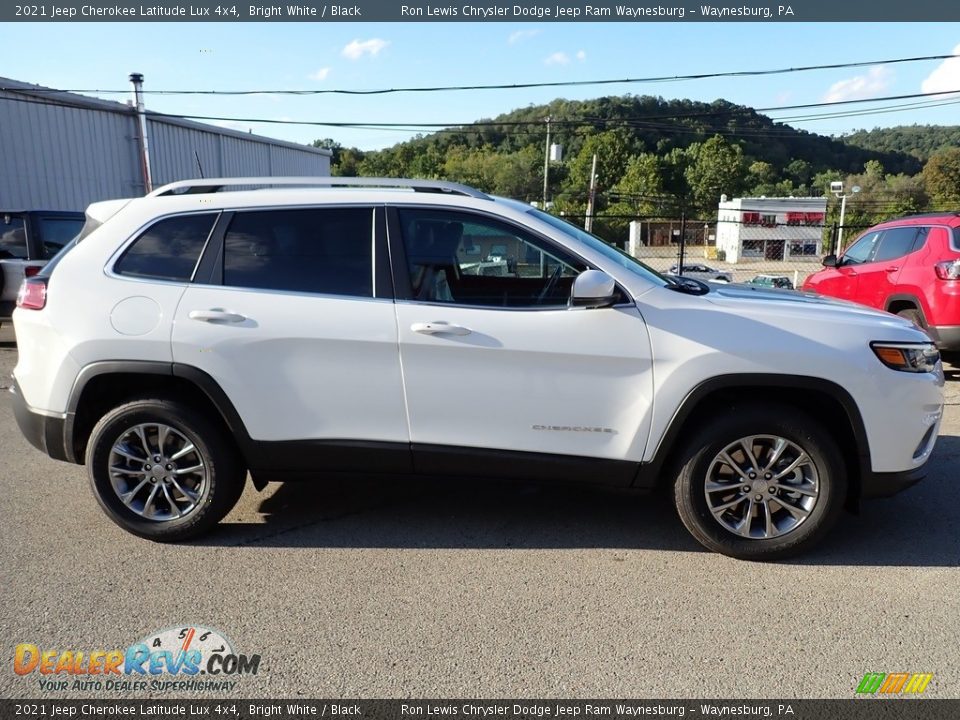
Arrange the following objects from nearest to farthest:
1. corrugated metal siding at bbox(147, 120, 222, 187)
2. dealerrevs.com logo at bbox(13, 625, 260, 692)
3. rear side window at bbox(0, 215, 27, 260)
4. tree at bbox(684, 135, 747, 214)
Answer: dealerrevs.com logo at bbox(13, 625, 260, 692), rear side window at bbox(0, 215, 27, 260), corrugated metal siding at bbox(147, 120, 222, 187), tree at bbox(684, 135, 747, 214)

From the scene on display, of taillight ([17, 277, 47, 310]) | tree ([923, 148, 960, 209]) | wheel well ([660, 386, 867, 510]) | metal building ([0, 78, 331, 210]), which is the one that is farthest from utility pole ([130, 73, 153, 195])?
tree ([923, 148, 960, 209])

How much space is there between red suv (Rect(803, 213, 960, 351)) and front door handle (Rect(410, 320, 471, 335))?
236 inches

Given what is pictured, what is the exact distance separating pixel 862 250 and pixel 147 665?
349 inches

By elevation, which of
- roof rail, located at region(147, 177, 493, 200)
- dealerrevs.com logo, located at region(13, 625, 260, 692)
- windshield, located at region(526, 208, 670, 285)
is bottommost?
dealerrevs.com logo, located at region(13, 625, 260, 692)

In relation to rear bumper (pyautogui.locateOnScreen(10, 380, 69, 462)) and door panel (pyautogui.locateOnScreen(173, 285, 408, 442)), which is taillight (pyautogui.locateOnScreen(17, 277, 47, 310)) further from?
door panel (pyautogui.locateOnScreen(173, 285, 408, 442))

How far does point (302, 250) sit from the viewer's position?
3.59 metres

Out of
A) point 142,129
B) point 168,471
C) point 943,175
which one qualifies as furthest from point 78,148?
point 943,175

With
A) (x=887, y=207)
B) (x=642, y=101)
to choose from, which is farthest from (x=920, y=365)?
(x=887, y=207)

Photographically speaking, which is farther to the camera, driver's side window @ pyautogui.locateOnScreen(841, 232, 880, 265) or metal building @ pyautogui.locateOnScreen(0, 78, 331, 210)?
metal building @ pyautogui.locateOnScreen(0, 78, 331, 210)

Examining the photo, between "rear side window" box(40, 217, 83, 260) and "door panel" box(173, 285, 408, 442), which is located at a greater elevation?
"rear side window" box(40, 217, 83, 260)

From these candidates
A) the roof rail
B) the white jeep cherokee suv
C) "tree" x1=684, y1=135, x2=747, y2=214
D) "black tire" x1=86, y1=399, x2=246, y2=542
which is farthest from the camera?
"tree" x1=684, y1=135, x2=747, y2=214

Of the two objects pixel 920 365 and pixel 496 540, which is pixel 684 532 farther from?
pixel 920 365

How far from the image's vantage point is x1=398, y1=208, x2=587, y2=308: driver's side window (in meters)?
3.51

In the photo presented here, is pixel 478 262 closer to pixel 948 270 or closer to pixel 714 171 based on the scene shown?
pixel 948 270
